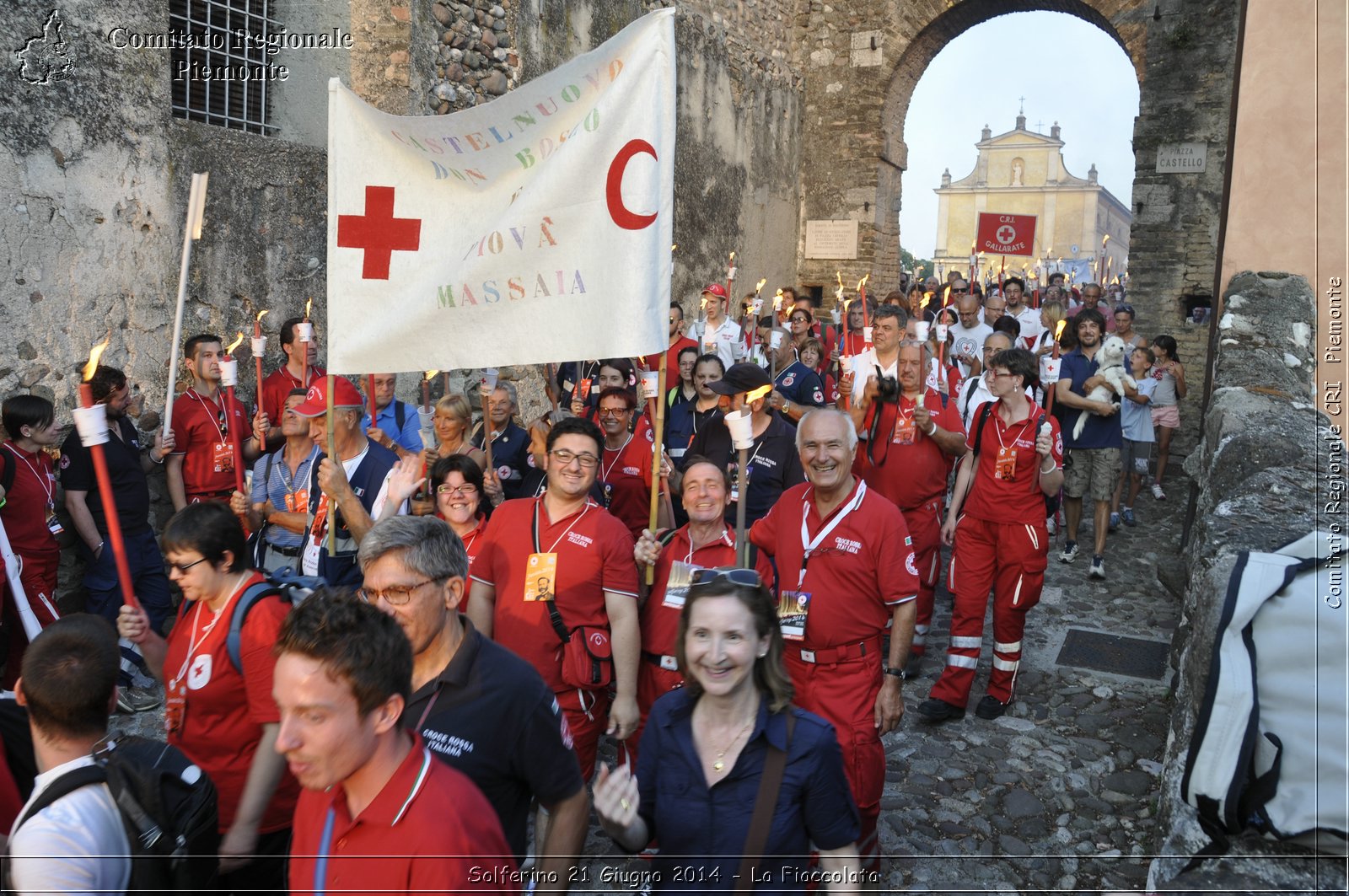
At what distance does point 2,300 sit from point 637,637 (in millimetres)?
4288

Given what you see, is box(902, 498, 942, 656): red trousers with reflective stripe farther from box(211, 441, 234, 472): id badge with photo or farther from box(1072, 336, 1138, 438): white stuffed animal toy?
box(211, 441, 234, 472): id badge with photo

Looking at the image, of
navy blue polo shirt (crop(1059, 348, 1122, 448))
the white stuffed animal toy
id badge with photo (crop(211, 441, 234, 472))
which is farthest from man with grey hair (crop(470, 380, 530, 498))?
the white stuffed animal toy

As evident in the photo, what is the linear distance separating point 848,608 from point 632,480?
228 centimetres

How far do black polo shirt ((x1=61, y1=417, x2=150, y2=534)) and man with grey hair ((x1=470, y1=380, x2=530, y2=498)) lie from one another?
6.54ft

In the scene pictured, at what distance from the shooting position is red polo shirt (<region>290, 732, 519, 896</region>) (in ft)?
6.72

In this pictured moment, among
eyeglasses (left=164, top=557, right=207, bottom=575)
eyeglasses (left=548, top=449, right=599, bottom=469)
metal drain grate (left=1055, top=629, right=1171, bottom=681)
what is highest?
eyeglasses (left=548, top=449, right=599, bottom=469)

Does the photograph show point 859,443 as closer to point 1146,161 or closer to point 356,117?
point 356,117

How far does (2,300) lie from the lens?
5.83m

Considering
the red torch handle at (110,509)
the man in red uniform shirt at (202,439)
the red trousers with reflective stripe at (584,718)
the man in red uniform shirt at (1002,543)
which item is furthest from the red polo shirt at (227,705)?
the man in red uniform shirt at (1002,543)

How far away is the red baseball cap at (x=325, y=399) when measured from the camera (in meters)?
5.02

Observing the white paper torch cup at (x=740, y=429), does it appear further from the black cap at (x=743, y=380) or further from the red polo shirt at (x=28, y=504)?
the red polo shirt at (x=28, y=504)

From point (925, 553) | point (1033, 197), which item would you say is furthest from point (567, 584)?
point (1033, 197)

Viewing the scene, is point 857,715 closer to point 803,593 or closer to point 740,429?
point 803,593

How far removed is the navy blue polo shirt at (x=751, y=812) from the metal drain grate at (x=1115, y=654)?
4.49m
